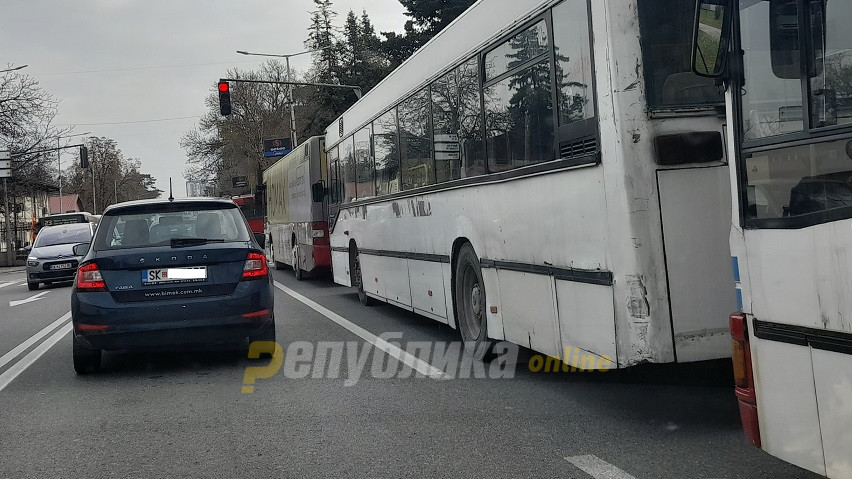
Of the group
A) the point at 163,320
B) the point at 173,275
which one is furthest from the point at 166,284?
the point at 163,320

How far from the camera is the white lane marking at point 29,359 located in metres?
9.59

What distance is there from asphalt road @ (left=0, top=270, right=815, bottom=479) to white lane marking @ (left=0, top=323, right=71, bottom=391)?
6 cm

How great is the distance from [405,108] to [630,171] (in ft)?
19.8

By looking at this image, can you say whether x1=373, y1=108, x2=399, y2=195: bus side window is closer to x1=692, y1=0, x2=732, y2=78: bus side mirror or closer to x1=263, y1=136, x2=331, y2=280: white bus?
x1=263, y1=136, x2=331, y2=280: white bus

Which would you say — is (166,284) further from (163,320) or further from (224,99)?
(224,99)

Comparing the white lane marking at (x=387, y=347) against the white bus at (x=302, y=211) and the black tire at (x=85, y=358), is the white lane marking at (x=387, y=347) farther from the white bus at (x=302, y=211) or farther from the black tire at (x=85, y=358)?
the white bus at (x=302, y=211)

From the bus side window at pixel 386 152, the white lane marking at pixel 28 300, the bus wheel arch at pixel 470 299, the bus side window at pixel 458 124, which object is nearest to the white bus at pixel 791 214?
the bus side window at pixel 458 124

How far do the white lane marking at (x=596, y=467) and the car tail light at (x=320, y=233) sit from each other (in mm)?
15971

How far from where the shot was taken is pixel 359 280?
15367 mm

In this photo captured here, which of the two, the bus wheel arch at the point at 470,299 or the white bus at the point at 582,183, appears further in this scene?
the bus wheel arch at the point at 470,299

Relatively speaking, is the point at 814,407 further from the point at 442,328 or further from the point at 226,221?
the point at 442,328

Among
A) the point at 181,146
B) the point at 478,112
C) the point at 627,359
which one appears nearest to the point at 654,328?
the point at 627,359

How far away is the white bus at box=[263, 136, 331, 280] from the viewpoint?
21.1m

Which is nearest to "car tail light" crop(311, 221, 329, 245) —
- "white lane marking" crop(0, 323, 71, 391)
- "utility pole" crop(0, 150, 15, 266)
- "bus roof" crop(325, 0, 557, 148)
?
"bus roof" crop(325, 0, 557, 148)
